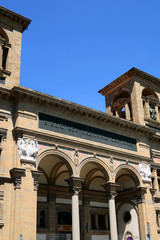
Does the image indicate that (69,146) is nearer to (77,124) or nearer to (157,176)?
(77,124)

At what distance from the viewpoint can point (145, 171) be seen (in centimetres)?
2722

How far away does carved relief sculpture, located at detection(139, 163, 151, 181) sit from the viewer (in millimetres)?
26984

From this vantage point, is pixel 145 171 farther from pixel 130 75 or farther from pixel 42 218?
pixel 130 75

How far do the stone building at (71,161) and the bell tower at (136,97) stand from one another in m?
0.11

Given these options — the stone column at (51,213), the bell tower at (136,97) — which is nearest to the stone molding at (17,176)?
the stone column at (51,213)

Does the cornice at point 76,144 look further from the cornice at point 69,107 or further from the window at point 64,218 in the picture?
the window at point 64,218

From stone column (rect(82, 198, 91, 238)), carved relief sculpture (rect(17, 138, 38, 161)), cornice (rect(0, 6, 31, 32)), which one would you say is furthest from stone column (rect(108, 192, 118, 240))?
cornice (rect(0, 6, 31, 32))

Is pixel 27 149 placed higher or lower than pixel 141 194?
higher

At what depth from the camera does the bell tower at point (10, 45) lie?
22.7m

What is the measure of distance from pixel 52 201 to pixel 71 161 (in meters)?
5.39

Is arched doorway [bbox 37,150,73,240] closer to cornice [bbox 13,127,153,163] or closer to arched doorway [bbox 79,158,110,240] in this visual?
arched doorway [bbox 79,158,110,240]

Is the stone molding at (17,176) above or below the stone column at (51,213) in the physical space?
above

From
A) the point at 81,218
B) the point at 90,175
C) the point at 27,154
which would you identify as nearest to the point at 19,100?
the point at 27,154

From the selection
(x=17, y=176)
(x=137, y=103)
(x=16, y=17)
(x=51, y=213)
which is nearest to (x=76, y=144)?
(x=17, y=176)
